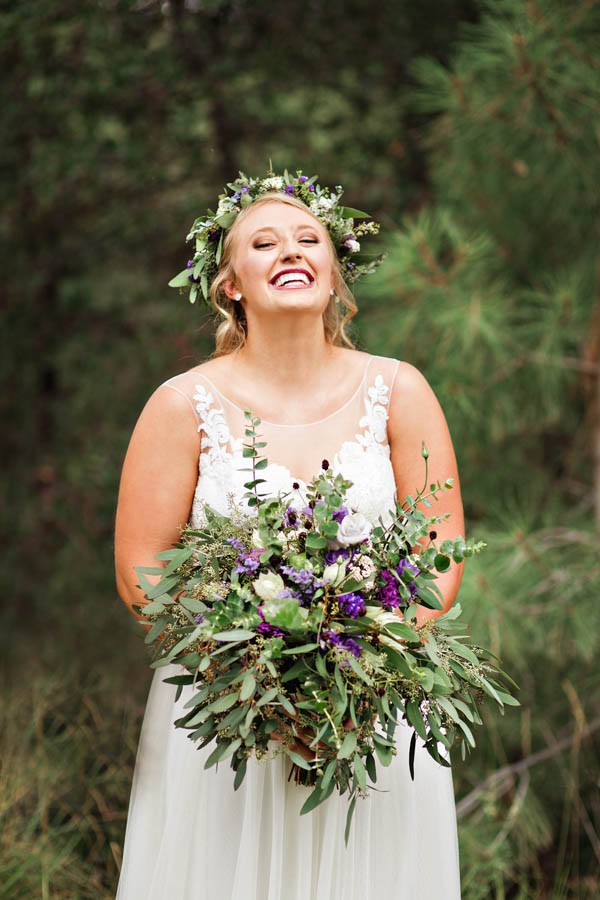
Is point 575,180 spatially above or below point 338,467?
above

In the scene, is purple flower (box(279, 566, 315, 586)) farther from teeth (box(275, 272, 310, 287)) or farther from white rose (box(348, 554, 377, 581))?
teeth (box(275, 272, 310, 287))

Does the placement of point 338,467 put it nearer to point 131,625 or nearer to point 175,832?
point 175,832

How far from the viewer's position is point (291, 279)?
205cm

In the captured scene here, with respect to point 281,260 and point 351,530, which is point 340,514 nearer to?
point 351,530

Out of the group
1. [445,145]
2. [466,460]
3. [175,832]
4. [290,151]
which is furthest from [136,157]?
[175,832]

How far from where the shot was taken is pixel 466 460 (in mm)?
4121

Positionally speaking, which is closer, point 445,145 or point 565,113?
point 565,113

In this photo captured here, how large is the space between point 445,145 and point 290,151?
1002 millimetres

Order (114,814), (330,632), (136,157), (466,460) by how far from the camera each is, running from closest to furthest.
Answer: (330,632) < (114,814) < (466,460) < (136,157)

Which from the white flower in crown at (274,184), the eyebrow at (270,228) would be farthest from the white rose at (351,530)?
the white flower in crown at (274,184)

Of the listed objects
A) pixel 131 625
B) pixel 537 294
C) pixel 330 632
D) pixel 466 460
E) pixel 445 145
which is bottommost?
pixel 330 632

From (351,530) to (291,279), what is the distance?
0.64 m

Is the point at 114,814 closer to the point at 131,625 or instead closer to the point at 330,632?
the point at 330,632

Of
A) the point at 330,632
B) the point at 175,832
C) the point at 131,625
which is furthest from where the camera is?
the point at 131,625
